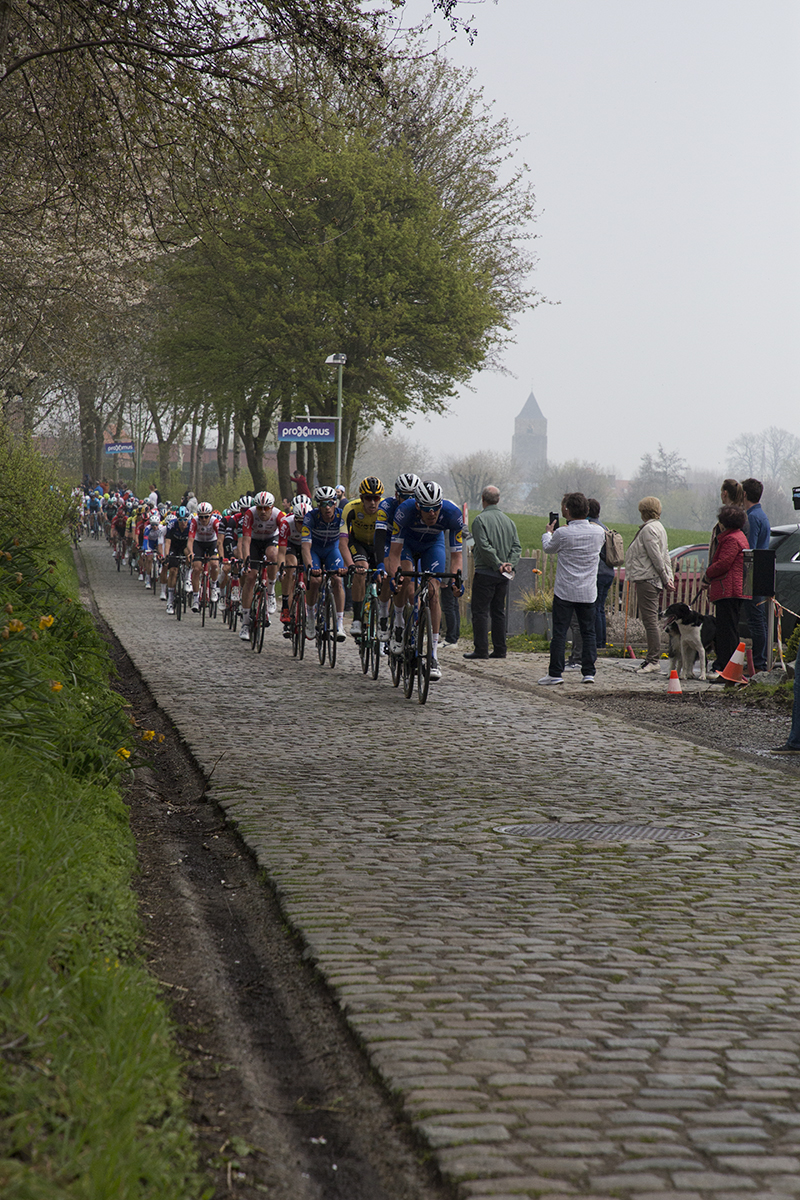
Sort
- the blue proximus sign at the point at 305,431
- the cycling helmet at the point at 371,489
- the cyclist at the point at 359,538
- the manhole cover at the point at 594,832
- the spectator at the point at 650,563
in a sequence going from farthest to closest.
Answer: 1. the blue proximus sign at the point at 305,431
2. the spectator at the point at 650,563
3. the cyclist at the point at 359,538
4. the cycling helmet at the point at 371,489
5. the manhole cover at the point at 594,832

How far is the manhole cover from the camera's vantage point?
680 cm

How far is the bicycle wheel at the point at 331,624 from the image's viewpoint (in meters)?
15.6

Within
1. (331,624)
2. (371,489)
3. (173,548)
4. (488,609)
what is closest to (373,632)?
(331,624)

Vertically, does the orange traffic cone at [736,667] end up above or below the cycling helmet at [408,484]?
below

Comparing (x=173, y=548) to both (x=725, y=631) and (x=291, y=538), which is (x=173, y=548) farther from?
(x=725, y=631)

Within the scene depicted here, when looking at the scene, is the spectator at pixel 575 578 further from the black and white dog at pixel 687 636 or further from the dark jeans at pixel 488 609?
the dark jeans at pixel 488 609

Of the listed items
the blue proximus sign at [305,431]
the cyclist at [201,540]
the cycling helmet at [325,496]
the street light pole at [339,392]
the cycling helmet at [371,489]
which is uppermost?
the street light pole at [339,392]

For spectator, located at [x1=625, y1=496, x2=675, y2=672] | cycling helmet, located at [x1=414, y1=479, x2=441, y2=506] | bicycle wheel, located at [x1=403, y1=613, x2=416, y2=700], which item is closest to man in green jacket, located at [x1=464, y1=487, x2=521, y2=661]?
spectator, located at [x1=625, y1=496, x2=675, y2=672]

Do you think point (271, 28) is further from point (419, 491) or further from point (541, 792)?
point (541, 792)

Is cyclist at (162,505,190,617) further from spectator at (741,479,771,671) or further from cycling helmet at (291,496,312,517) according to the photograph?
spectator at (741,479,771,671)

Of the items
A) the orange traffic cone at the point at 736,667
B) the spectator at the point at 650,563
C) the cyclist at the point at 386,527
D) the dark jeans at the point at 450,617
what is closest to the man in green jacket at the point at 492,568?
the spectator at the point at 650,563

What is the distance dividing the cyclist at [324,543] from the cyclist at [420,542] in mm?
2412

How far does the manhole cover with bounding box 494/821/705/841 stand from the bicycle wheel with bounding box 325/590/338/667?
28.5 feet

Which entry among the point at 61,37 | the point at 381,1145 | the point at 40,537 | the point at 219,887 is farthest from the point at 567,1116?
the point at 40,537
